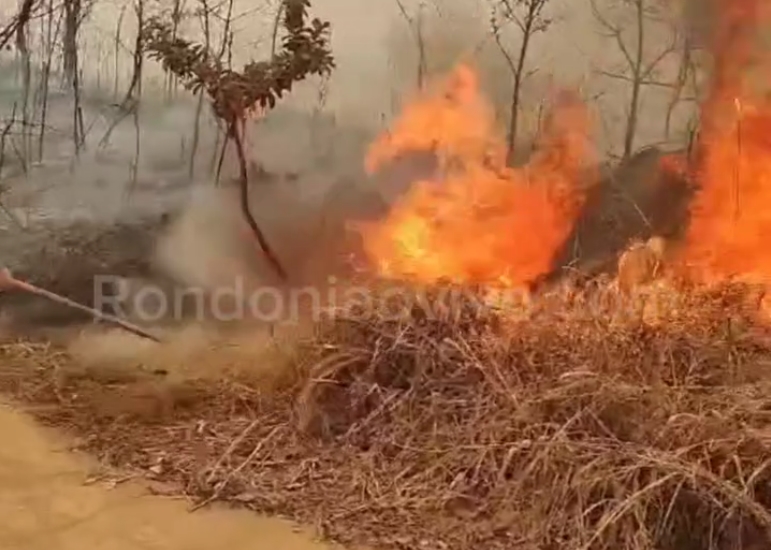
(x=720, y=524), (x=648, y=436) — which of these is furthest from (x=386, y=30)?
(x=720, y=524)

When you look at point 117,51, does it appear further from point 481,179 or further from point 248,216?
point 481,179

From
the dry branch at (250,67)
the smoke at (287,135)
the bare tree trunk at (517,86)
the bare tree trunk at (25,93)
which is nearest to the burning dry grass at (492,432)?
the smoke at (287,135)

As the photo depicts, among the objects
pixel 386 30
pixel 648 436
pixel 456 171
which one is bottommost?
pixel 648 436

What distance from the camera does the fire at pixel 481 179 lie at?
5.71m

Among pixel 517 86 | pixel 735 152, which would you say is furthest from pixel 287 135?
pixel 735 152

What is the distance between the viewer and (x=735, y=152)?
5.81 meters

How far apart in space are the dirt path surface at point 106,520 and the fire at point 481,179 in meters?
2.36

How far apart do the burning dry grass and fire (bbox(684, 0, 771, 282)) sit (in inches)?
47.8

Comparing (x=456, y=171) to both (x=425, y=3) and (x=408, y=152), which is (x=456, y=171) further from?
(x=425, y=3)

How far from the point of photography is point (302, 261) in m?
5.84

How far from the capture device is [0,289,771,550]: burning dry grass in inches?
129

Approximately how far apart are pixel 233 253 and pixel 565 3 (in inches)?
89.5

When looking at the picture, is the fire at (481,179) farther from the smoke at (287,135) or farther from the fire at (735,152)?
the fire at (735,152)

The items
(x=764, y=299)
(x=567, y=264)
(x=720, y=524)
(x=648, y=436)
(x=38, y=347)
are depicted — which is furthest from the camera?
(x=567, y=264)
